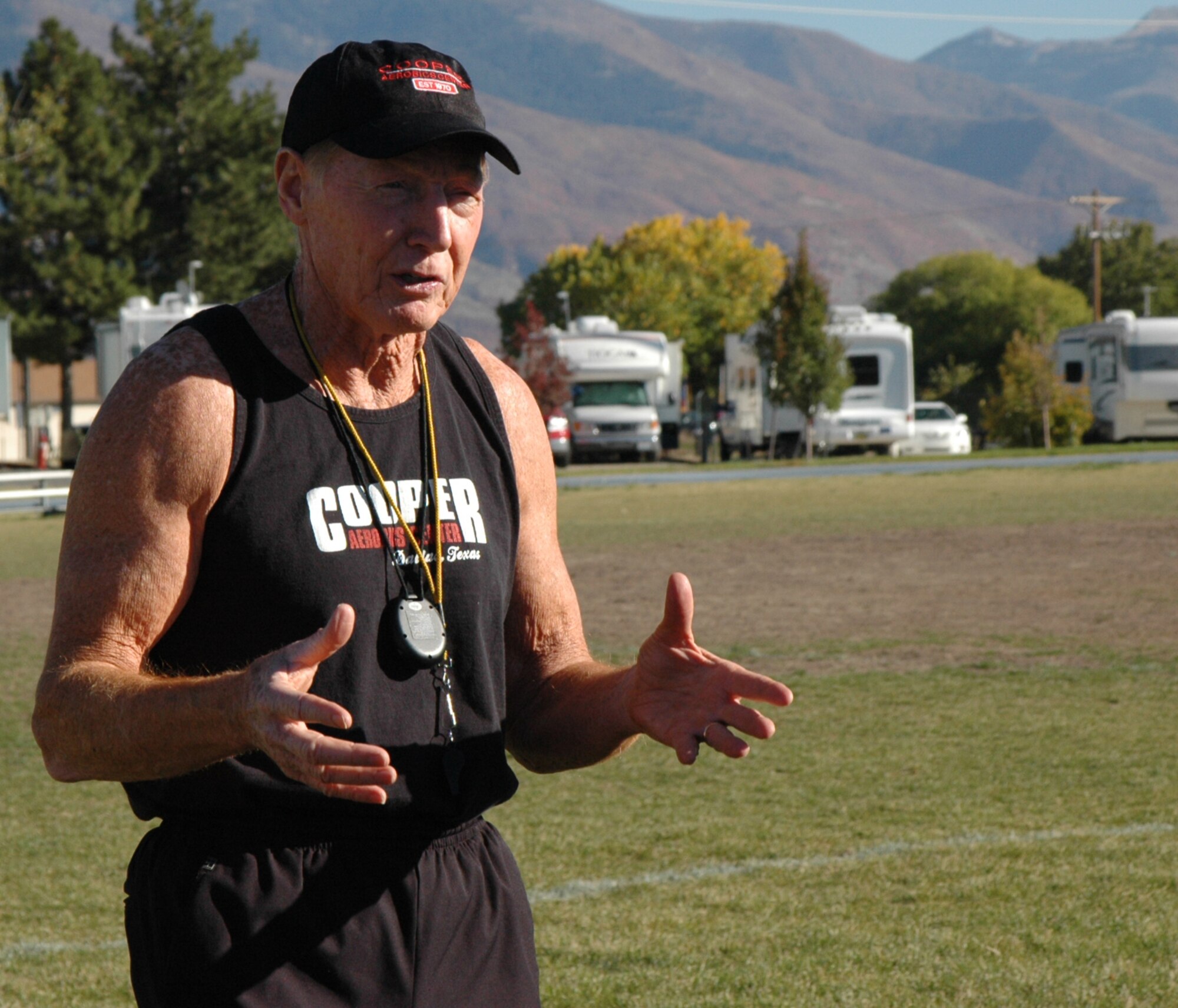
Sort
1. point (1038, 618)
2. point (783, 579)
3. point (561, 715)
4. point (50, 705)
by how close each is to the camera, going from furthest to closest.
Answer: point (783, 579)
point (1038, 618)
point (561, 715)
point (50, 705)

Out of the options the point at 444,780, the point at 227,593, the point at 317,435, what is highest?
the point at 317,435

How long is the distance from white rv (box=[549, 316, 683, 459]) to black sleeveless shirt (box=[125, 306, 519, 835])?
37.8 metres

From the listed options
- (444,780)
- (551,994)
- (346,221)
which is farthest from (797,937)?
(346,221)

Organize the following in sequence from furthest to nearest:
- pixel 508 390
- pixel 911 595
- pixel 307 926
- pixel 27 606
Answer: pixel 27 606 < pixel 911 595 < pixel 508 390 < pixel 307 926

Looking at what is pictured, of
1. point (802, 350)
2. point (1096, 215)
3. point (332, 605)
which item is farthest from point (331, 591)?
point (1096, 215)

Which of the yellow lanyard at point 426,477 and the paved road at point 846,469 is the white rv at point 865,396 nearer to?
the paved road at point 846,469

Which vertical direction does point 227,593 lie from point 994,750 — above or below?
above

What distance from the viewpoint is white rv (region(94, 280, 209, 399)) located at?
33.3 meters

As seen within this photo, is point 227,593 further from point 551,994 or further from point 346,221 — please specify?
point 551,994

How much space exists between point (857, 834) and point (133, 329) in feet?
95.3

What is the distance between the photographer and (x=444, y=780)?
8.25ft

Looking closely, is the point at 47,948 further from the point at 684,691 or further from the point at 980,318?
the point at 980,318

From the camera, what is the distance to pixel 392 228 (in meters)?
2.50

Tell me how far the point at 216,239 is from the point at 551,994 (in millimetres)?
61429
